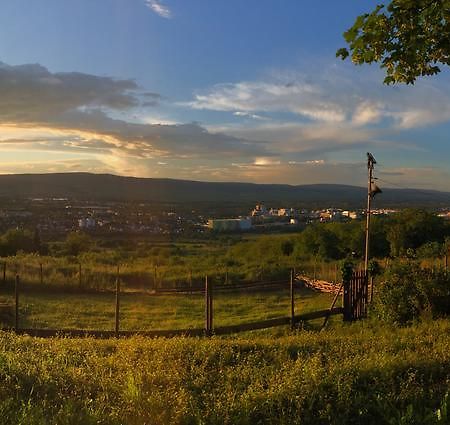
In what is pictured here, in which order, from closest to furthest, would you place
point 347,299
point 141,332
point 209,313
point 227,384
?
point 227,384
point 141,332
point 209,313
point 347,299

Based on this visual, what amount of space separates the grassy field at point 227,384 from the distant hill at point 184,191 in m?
104

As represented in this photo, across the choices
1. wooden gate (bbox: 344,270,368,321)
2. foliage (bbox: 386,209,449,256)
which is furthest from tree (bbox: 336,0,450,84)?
foliage (bbox: 386,209,449,256)

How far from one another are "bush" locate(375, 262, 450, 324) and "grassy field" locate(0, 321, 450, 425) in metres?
4.13

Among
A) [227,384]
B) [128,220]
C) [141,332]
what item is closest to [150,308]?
[141,332]

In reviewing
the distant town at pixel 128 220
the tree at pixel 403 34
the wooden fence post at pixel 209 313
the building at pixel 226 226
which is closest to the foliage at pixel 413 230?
the distant town at pixel 128 220

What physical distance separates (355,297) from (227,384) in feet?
30.2

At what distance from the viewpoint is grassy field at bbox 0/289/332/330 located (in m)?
15.5

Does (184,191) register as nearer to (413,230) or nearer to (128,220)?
(128,220)

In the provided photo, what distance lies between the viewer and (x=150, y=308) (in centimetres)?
1845

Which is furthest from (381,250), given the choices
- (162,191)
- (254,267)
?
(162,191)

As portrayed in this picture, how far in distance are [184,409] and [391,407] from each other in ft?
6.91

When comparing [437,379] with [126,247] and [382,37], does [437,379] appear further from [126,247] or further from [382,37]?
[126,247]

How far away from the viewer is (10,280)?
22438 mm

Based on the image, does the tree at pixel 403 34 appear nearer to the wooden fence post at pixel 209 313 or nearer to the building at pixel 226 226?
the wooden fence post at pixel 209 313
